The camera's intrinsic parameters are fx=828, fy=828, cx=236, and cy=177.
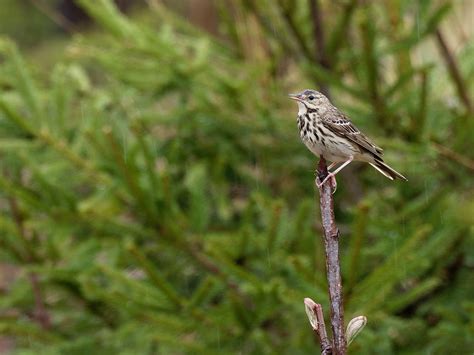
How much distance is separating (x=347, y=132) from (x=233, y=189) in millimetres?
1826

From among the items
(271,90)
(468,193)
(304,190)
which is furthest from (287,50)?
(468,193)

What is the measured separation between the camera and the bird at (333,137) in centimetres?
283

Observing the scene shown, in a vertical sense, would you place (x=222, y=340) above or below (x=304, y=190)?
below

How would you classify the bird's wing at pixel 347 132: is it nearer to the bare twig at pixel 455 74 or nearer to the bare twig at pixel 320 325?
the bare twig at pixel 455 74

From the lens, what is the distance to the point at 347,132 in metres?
2.95

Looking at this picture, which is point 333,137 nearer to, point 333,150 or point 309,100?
point 333,150

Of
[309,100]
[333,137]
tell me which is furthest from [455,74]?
[333,137]

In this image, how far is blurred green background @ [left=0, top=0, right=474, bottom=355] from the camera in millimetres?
3520

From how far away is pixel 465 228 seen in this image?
11.9 ft

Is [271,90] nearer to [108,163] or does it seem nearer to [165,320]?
[108,163]

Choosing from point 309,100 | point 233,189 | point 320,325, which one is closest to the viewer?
point 320,325

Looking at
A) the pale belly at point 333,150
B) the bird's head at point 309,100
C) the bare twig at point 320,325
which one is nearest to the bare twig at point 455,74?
the bird's head at point 309,100

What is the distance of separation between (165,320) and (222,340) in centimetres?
41

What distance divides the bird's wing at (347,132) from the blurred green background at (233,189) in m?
0.37
